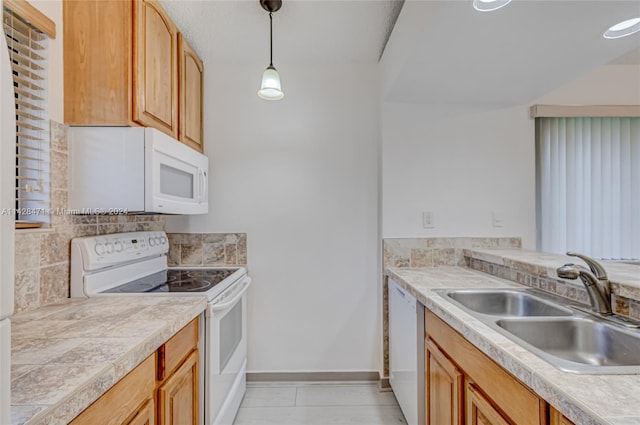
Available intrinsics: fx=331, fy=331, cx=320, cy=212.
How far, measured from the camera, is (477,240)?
2352 mm

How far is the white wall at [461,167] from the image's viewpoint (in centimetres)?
234

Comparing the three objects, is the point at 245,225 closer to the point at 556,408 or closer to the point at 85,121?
the point at 85,121

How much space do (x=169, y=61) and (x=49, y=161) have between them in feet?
2.72

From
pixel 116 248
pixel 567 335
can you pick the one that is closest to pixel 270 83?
pixel 116 248

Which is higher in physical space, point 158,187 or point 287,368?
point 158,187

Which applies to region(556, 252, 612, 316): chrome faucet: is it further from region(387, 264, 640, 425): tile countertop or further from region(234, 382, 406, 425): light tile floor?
region(234, 382, 406, 425): light tile floor

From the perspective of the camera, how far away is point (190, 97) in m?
2.18

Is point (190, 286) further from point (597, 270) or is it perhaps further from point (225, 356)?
point (597, 270)

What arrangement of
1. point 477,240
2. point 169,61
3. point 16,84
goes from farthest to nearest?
point 477,240
point 169,61
point 16,84

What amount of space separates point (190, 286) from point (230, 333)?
15.0 inches

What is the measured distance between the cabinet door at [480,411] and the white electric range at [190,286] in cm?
109

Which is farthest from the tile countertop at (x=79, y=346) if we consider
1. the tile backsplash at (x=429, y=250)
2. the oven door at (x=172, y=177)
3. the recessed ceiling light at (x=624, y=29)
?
the recessed ceiling light at (x=624, y=29)

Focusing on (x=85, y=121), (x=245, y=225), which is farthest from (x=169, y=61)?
(x=245, y=225)

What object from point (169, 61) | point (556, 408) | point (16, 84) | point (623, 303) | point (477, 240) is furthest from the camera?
point (477, 240)
